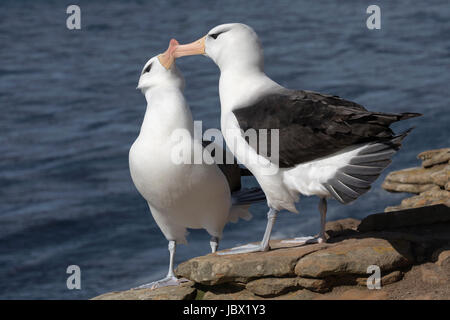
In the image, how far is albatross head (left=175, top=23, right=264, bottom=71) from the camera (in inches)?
328

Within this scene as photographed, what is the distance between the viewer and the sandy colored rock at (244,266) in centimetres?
782

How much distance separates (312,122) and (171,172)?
1.63 meters

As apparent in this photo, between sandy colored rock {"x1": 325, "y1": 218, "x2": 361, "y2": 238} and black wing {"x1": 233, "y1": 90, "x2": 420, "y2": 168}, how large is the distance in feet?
5.36

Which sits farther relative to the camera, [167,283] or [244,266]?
[167,283]

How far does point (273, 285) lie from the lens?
25.5 ft

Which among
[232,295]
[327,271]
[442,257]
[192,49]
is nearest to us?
[327,271]

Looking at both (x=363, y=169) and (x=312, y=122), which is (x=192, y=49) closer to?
(x=312, y=122)

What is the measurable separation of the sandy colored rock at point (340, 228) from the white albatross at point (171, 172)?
1.24 meters

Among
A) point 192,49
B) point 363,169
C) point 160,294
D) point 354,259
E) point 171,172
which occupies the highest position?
point 192,49

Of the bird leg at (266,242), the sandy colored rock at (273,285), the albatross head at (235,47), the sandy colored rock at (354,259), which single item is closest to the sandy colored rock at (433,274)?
the sandy colored rock at (354,259)

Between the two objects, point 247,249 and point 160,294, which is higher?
point 247,249

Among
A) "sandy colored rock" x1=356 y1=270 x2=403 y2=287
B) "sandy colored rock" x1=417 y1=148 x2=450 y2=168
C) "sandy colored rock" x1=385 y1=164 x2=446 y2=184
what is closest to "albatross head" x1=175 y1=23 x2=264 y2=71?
"sandy colored rock" x1=356 y1=270 x2=403 y2=287

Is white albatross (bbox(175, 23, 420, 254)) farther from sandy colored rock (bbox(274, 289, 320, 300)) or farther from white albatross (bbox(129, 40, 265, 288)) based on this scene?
sandy colored rock (bbox(274, 289, 320, 300))

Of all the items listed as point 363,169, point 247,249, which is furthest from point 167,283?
point 363,169
